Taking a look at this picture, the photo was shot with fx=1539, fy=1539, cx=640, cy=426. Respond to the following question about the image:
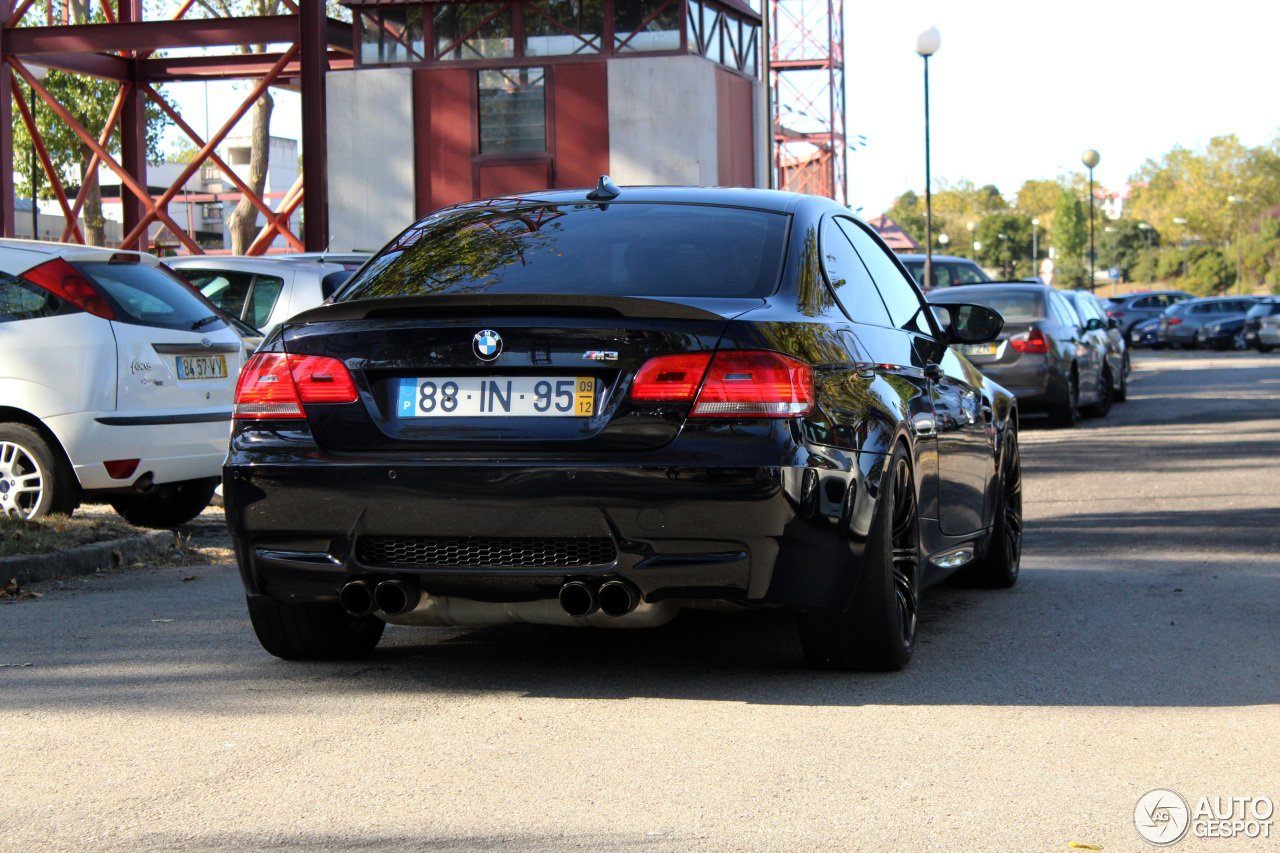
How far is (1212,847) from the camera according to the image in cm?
329

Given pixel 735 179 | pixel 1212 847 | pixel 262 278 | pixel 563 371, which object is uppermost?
pixel 735 179

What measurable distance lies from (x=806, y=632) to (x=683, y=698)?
0.48 m

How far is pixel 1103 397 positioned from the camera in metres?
19.6

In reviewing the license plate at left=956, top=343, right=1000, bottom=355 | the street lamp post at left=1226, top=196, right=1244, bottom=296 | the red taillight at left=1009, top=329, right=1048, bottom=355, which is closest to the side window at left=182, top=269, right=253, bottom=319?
the license plate at left=956, top=343, right=1000, bottom=355

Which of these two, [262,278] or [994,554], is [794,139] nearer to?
[262,278]

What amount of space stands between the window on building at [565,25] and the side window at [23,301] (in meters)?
19.0

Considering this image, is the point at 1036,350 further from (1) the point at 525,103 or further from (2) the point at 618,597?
(2) the point at 618,597

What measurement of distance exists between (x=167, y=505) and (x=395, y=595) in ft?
16.8

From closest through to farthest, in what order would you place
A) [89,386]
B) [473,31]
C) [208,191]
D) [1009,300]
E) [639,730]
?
[639,730], [89,386], [1009,300], [473,31], [208,191]

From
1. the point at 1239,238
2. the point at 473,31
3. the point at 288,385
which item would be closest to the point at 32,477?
the point at 288,385

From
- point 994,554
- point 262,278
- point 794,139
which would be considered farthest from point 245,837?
point 794,139

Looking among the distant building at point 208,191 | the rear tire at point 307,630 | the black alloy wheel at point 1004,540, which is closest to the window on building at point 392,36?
the black alloy wheel at point 1004,540

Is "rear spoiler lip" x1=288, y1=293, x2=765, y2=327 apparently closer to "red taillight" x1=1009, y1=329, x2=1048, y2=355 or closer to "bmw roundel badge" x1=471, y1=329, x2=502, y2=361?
"bmw roundel badge" x1=471, y1=329, x2=502, y2=361

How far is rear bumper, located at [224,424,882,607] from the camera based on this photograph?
423cm
